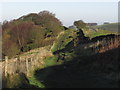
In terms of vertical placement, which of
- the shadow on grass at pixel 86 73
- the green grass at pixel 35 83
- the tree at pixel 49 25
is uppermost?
the tree at pixel 49 25

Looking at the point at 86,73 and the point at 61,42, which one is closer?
the point at 86,73

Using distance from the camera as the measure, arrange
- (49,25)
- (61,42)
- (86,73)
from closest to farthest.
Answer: (86,73), (61,42), (49,25)

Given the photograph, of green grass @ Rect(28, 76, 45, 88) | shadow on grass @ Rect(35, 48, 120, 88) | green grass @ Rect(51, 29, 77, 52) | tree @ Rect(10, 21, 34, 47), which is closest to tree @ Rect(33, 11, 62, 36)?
green grass @ Rect(51, 29, 77, 52)

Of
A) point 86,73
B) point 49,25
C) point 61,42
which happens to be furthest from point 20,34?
point 86,73

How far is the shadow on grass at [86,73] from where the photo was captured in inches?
463

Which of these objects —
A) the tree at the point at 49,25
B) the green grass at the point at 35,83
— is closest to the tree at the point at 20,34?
the tree at the point at 49,25

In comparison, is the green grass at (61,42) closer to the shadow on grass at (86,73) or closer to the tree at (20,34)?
the tree at (20,34)

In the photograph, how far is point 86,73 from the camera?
45.4 feet

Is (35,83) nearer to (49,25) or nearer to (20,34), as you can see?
(20,34)

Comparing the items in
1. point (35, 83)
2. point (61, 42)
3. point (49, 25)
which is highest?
point (49, 25)

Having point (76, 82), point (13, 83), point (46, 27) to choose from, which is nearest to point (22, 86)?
point (13, 83)

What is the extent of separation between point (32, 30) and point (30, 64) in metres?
15.5

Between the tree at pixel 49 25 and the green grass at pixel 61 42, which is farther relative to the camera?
the tree at pixel 49 25

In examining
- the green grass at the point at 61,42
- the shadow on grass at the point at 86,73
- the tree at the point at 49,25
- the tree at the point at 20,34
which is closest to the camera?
the shadow on grass at the point at 86,73
